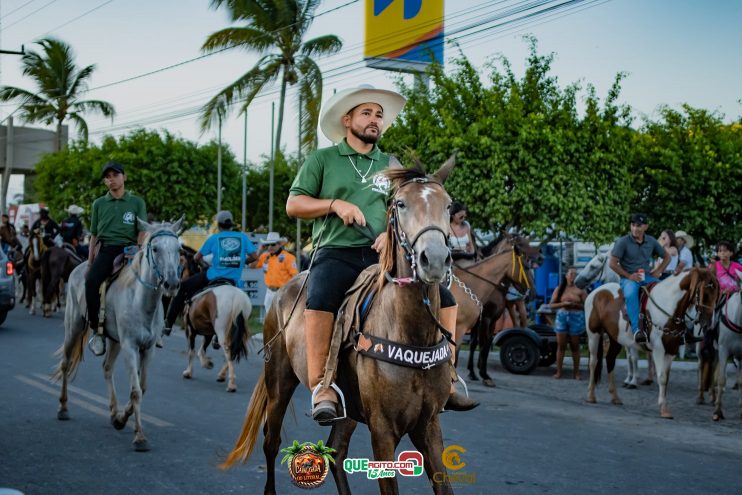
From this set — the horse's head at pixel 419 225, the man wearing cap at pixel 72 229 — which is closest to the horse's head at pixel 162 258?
the horse's head at pixel 419 225

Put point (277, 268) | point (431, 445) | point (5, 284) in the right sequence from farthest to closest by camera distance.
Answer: point (5, 284), point (277, 268), point (431, 445)

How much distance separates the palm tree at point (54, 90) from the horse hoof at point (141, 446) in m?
36.4

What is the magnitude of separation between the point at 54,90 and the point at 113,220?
3588 centimetres

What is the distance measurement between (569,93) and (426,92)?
3594 mm

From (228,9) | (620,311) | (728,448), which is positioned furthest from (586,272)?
(228,9)

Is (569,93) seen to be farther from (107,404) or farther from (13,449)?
(13,449)

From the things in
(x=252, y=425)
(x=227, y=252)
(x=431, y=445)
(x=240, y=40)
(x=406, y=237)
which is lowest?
(x=252, y=425)

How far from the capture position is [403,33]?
23.6 meters

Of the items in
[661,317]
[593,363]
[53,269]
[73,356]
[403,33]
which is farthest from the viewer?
[403,33]

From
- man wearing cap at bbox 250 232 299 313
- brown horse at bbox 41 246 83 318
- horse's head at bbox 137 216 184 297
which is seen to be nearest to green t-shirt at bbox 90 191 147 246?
horse's head at bbox 137 216 184 297

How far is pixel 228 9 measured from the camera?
31672 millimetres

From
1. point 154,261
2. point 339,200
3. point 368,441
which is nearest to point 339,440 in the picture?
point 339,200

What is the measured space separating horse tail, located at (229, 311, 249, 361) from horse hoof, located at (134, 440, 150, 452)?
12.7ft

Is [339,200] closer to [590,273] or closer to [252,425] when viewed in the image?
[252,425]
